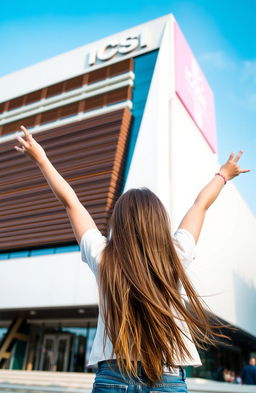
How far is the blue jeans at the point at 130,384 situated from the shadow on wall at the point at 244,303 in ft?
60.7

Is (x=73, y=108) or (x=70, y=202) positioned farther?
(x=73, y=108)

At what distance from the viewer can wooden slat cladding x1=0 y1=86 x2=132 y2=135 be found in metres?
16.3

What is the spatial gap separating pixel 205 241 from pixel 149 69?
850cm

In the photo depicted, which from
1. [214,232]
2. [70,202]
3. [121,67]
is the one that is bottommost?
[70,202]

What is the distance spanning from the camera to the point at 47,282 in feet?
45.0

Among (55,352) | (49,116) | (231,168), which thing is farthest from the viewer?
(49,116)

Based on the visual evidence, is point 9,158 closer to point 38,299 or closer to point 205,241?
point 38,299

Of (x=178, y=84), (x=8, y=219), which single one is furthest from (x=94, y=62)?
(x=8, y=219)

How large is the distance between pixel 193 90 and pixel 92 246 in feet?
62.9

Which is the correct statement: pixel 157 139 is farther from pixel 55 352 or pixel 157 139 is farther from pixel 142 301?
pixel 142 301

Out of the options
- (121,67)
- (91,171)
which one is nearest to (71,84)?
(121,67)

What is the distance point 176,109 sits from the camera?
52.4 feet

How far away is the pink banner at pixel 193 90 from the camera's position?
17625 millimetres

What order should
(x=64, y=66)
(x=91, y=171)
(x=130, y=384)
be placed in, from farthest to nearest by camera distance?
(x=64, y=66) < (x=91, y=171) < (x=130, y=384)
